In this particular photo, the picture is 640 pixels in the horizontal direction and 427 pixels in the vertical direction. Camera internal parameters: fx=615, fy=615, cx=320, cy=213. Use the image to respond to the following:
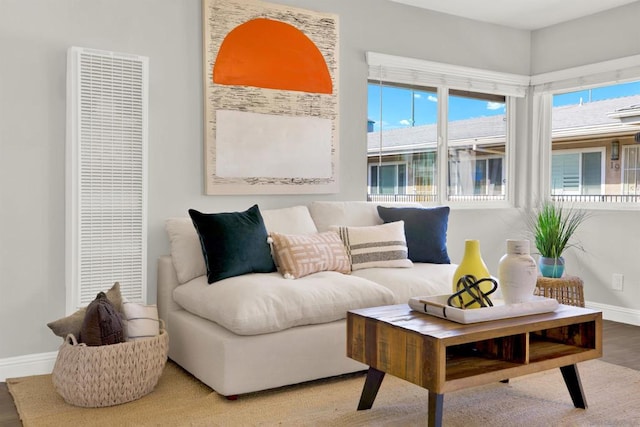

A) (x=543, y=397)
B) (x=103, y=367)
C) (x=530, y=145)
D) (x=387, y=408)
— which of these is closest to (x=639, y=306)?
(x=530, y=145)

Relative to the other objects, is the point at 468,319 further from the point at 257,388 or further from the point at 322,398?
the point at 257,388

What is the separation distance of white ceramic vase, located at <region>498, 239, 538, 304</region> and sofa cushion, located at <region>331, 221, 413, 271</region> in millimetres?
1173

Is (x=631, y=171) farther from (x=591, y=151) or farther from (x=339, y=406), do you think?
(x=339, y=406)

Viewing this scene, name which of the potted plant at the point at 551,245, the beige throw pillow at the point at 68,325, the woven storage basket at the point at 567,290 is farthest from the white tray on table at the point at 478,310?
the potted plant at the point at 551,245

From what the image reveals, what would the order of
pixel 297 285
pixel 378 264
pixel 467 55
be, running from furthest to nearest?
pixel 467 55 → pixel 378 264 → pixel 297 285

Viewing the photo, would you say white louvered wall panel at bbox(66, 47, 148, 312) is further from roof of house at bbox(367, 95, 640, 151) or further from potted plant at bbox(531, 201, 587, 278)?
potted plant at bbox(531, 201, 587, 278)

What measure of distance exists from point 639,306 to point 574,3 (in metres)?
2.38

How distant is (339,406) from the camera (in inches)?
111

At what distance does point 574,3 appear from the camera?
4711 millimetres

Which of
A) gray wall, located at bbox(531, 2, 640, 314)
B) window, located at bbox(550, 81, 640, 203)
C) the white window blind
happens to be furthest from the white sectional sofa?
window, located at bbox(550, 81, 640, 203)

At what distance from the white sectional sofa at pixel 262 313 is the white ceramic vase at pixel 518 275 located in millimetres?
754

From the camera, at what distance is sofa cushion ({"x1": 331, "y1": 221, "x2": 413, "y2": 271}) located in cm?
382

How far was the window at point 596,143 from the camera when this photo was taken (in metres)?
4.84

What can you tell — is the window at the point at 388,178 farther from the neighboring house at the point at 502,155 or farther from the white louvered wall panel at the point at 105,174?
the white louvered wall panel at the point at 105,174
